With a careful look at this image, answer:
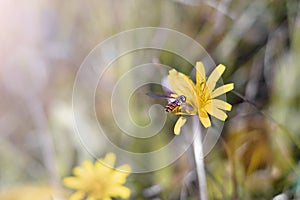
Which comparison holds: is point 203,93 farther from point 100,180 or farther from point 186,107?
point 100,180

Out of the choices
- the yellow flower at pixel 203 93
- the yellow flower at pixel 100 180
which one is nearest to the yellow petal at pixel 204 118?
the yellow flower at pixel 203 93

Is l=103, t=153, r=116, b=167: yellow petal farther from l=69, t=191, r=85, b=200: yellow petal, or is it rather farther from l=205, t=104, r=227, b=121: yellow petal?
l=205, t=104, r=227, b=121: yellow petal

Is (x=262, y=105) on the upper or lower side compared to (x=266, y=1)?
lower

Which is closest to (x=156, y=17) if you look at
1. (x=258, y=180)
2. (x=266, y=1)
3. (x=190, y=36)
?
(x=190, y=36)

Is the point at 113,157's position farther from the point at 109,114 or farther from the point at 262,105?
the point at 262,105

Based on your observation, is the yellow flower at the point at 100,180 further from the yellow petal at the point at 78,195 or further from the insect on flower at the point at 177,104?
the insect on flower at the point at 177,104

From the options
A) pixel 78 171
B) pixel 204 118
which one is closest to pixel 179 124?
pixel 204 118

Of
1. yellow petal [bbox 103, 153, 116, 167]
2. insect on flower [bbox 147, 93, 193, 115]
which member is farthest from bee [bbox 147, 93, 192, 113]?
yellow petal [bbox 103, 153, 116, 167]

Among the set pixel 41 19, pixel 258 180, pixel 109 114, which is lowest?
pixel 258 180
